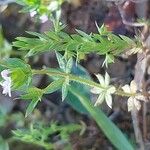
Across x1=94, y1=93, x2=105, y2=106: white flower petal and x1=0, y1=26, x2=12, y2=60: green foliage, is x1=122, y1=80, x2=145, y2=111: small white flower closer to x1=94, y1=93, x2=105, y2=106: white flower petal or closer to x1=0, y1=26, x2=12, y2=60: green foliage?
x1=94, y1=93, x2=105, y2=106: white flower petal

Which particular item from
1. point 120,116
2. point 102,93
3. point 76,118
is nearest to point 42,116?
point 76,118

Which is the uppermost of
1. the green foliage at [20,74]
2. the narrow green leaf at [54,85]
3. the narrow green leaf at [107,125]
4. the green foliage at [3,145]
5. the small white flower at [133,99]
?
the green foliage at [20,74]

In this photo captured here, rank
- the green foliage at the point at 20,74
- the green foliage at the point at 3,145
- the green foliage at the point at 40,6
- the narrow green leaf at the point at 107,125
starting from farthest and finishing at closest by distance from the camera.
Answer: the green foliage at the point at 3,145 → the narrow green leaf at the point at 107,125 → the green foliage at the point at 40,6 → the green foliage at the point at 20,74

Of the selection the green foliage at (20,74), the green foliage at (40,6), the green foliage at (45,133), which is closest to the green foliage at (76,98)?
the green foliage at (45,133)

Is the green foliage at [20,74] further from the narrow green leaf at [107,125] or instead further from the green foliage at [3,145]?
the green foliage at [3,145]

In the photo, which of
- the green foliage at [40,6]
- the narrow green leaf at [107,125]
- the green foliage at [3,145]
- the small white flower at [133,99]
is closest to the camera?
the small white flower at [133,99]

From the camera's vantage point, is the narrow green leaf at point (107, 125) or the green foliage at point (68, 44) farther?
the narrow green leaf at point (107, 125)

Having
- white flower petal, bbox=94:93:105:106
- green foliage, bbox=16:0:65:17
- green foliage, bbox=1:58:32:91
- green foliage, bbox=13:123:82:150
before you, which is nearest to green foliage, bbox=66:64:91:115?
green foliage, bbox=13:123:82:150

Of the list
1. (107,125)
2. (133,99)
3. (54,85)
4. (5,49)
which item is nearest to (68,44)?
(54,85)
